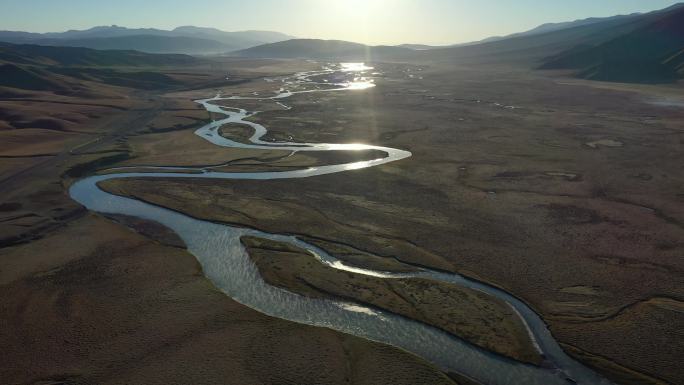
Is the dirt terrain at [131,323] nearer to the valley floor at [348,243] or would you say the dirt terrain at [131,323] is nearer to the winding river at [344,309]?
the valley floor at [348,243]

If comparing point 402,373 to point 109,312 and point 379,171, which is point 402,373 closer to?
point 109,312

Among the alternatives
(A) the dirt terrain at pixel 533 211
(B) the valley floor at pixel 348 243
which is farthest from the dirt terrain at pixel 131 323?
(A) the dirt terrain at pixel 533 211

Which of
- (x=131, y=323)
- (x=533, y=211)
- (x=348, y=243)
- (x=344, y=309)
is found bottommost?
(x=344, y=309)

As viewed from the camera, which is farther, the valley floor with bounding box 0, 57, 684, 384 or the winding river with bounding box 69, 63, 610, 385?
the valley floor with bounding box 0, 57, 684, 384

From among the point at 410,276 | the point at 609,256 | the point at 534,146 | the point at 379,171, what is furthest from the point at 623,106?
the point at 410,276

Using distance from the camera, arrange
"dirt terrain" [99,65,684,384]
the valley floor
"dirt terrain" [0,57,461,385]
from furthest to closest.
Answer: "dirt terrain" [99,65,684,384], the valley floor, "dirt terrain" [0,57,461,385]

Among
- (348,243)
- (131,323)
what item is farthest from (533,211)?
(131,323)

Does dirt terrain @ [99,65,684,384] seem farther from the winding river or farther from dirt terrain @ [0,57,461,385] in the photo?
dirt terrain @ [0,57,461,385]

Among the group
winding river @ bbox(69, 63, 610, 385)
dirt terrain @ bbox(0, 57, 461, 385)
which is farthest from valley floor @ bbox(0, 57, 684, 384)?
winding river @ bbox(69, 63, 610, 385)

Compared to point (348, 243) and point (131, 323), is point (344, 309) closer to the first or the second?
point (348, 243)
